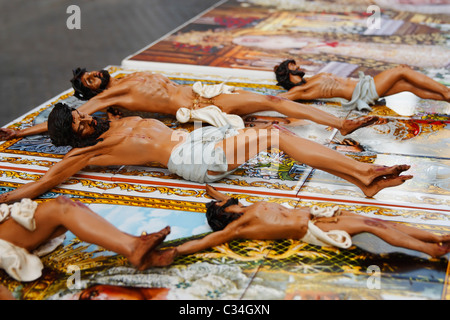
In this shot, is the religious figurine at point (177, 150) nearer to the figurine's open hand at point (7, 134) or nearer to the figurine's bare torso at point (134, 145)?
the figurine's bare torso at point (134, 145)

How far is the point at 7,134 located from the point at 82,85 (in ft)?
3.07

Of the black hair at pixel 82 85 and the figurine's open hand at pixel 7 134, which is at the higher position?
the black hair at pixel 82 85

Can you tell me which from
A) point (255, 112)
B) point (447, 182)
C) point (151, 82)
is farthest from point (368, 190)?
point (151, 82)

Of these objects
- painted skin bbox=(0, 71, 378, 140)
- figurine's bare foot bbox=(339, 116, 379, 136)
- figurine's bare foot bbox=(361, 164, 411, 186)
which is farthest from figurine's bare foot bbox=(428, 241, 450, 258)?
painted skin bbox=(0, 71, 378, 140)

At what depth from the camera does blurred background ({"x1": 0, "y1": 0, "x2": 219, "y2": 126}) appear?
9008 mm

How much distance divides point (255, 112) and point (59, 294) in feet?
10.7

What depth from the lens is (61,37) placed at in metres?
11.7

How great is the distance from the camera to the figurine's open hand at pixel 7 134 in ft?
20.7

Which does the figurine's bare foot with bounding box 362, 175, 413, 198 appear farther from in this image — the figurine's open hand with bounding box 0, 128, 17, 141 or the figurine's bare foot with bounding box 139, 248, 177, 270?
the figurine's open hand with bounding box 0, 128, 17, 141

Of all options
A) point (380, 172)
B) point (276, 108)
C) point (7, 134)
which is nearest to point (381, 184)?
point (380, 172)

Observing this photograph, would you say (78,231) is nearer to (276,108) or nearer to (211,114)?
(211,114)

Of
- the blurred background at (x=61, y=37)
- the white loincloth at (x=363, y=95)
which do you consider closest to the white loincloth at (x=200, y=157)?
the white loincloth at (x=363, y=95)

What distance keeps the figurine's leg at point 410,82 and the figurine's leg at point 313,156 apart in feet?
7.05

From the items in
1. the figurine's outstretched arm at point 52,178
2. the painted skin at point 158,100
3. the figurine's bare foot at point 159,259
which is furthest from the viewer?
→ the painted skin at point 158,100
